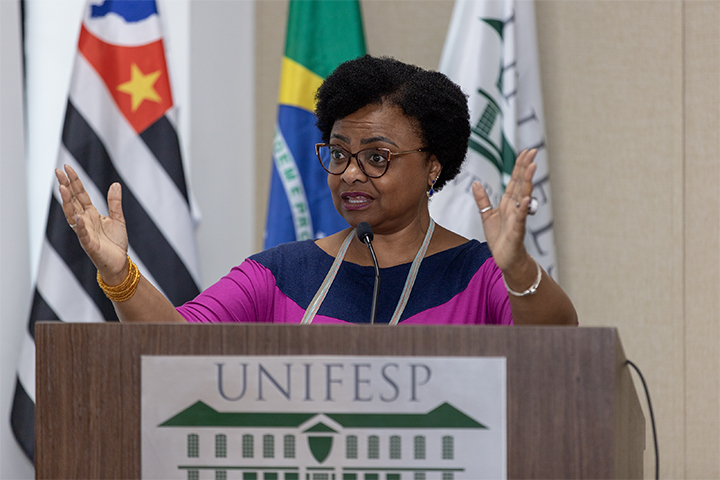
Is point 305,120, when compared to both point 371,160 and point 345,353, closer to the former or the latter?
point 371,160

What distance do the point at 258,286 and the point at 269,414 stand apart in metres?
0.73

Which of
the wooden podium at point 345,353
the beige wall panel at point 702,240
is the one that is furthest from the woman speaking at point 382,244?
the beige wall panel at point 702,240

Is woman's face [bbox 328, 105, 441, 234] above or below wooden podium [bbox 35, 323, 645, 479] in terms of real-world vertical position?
above

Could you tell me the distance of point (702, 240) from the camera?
9.35ft

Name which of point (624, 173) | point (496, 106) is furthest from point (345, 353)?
point (624, 173)

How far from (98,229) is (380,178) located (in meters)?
0.67

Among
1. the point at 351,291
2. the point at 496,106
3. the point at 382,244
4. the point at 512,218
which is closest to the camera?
the point at 512,218

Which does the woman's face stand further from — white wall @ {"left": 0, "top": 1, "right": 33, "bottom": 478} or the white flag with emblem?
white wall @ {"left": 0, "top": 1, "right": 33, "bottom": 478}

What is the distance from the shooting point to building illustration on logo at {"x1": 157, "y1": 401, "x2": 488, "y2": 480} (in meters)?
1.04

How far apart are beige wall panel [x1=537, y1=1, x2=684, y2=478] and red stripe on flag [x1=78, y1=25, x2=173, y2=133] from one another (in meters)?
1.58

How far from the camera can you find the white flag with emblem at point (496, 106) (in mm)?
2799

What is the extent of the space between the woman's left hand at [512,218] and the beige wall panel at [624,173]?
1803 millimetres

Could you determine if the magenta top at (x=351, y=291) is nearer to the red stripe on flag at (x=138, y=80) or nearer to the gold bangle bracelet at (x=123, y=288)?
the gold bangle bracelet at (x=123, y=288)

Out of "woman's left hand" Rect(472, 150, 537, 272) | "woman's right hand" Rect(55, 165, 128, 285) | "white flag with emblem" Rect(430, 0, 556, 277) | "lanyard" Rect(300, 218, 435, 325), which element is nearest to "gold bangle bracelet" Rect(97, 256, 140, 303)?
"woman's right hand" Rect(55, 165, 128, 285)
